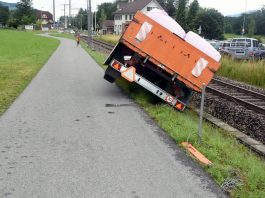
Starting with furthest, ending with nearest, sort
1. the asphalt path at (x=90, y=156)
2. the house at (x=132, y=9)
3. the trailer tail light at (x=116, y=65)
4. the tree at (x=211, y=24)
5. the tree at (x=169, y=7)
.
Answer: the tree at (x=169, y=7) → the house at (x=132, y=9) → the tree at (x=211, y=24) → the trailer tail light at (x=116, y=65) → the asphalt path at (x=90, y=156)

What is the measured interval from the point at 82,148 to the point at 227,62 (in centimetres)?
1689

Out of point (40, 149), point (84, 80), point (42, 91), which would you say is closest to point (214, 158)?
point (40, 149)

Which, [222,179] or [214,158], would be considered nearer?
[222,179]

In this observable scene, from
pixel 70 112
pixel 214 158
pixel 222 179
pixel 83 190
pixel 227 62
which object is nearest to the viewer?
pixel 83 190

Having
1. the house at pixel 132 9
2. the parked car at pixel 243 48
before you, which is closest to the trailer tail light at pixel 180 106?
the parked car at pixel 243 48

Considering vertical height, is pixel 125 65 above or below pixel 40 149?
above

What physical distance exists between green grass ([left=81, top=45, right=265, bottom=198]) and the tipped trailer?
2.10 ft

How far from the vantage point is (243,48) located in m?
29.9

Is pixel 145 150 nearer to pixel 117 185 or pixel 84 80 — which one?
pixel 117 185

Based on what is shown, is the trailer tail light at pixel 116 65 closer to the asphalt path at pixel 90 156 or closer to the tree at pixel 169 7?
the asphalt path at pixel 90 156

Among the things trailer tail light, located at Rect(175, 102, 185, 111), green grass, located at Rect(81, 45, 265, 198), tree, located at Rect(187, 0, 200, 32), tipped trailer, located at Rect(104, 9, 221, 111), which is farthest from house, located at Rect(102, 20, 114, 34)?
green grass, located at Rect(81, 45, 265, 198)

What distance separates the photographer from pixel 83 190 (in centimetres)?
506

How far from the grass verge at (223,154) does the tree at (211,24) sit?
72.4 m

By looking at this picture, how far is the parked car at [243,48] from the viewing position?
29297 millimetres
